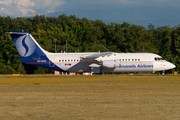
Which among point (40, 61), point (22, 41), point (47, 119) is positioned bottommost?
point (47, 119)

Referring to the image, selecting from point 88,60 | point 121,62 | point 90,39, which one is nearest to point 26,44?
point 88,60

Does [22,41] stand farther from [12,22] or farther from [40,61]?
[12,22]

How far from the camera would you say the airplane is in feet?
136

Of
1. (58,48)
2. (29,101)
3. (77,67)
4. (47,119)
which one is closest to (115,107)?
(47,119)

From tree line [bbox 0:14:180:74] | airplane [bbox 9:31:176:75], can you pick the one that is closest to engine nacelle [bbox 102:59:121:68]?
airplane [bbox 9:31:176:75]

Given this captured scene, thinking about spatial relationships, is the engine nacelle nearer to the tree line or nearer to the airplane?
the airplane

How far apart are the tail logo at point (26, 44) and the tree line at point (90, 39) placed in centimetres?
1967

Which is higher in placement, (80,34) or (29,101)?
(80,34)

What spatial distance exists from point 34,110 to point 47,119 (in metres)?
2.14

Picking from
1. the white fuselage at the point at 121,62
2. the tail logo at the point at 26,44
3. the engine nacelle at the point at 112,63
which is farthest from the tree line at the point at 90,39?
the engine nacelle at the point at 112,63

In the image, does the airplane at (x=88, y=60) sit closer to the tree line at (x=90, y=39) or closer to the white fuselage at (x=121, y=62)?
the white fuselage at (x=121, y=62)

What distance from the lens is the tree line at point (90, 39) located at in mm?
71438

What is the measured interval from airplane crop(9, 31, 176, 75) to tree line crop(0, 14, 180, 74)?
776 inches

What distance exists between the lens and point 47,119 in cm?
1207
